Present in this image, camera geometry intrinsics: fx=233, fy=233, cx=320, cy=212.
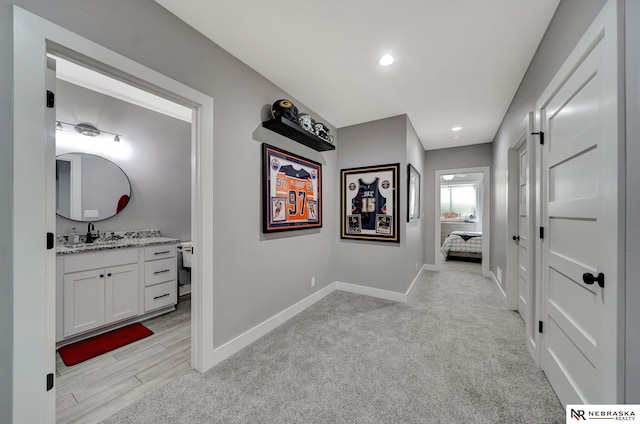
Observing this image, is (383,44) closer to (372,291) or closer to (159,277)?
(372,291)

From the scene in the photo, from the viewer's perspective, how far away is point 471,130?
153 inches

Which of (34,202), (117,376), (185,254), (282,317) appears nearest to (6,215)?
(34,202)

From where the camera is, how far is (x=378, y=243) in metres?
3.37

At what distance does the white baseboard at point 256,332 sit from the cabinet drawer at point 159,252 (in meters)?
1.48

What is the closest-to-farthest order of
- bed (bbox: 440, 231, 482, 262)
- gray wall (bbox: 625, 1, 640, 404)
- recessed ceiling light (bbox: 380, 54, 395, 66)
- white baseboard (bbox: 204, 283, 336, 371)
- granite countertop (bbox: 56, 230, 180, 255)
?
gray wall (bbox: 625, 1, 640, 404)
white baseboard (bbox: 204, 283, 336, 371)
recessed ceiling light (bbox: 380, 54, 395, 66)
granite countertop (bbox: 56, 230, 180, 255)
bed (bbox: 440, 231, 482, 262)

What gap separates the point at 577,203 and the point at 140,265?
371 cm

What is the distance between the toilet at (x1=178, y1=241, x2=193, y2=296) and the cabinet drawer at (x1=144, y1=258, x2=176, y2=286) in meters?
0.29

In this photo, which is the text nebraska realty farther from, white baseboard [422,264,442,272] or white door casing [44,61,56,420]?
white baseboard [422,264,442,272]

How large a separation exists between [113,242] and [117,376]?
1.45 meters

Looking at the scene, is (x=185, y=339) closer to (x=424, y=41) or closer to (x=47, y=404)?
(x=47, y=404)

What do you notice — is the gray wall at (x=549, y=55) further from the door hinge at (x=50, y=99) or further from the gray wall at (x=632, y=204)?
the door hinge at (x=50, y=99)

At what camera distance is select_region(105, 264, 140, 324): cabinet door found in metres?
2.33

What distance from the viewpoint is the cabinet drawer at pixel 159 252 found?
265cm

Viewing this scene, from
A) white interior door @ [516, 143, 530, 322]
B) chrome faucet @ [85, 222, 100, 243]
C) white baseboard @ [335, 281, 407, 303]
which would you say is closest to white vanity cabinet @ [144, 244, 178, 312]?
chrome faucet @ [85, 222, 100, 243]
